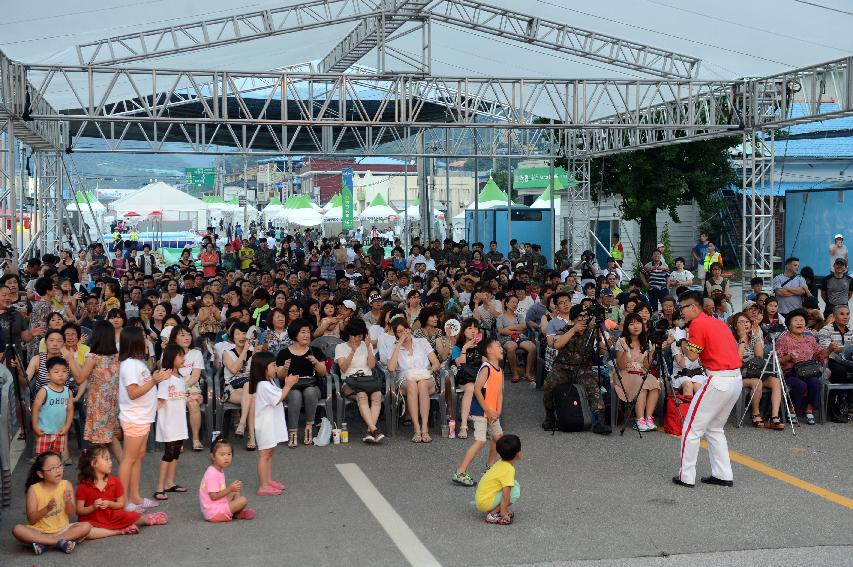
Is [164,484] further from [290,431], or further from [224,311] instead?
[224,311]

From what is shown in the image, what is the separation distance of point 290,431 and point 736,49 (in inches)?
545

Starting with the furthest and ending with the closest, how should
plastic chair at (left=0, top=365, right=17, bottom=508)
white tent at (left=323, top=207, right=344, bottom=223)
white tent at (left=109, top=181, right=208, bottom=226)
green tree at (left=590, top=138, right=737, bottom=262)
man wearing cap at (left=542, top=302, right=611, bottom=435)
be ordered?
white tent at (left=323, top=207, right=344, bottom=223) < white tent at (left=109, top=181, right=208, bottom=226) < green tree at (left=590, top=138, right=737, bottom=262) < man wearing cap at (left=542, top=302, right=611, bottom=435) < plastic chair at (left=0, top=365, right=17, bottom=508)

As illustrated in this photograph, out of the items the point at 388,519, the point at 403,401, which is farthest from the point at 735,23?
the point at 388,519

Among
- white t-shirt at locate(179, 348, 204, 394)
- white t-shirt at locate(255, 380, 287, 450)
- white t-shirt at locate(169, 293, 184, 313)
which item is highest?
white t-shirt at locate(169, 293, 184, 313)

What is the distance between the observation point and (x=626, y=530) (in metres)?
6.94

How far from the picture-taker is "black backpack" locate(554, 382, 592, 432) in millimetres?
10195

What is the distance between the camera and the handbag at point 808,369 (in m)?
10.6

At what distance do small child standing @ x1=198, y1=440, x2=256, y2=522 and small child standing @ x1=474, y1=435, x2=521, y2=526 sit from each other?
1738 millimetres

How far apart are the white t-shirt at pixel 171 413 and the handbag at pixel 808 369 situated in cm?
648

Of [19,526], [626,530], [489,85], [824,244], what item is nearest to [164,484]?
[19,526]

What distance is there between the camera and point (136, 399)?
7.40 metres

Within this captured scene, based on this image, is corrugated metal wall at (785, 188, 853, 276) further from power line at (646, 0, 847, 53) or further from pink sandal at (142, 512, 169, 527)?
pink sandal at (142, 512, 169, 527)

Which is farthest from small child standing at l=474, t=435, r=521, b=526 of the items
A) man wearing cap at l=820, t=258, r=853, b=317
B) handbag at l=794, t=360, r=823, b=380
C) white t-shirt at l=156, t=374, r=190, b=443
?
man wearing cap at l=820, t=258, r=853, b=317

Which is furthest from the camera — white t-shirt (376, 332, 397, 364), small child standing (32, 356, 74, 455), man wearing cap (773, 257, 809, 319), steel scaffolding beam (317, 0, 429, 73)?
steel scaffolding beam (317, 0, 429, 73)
